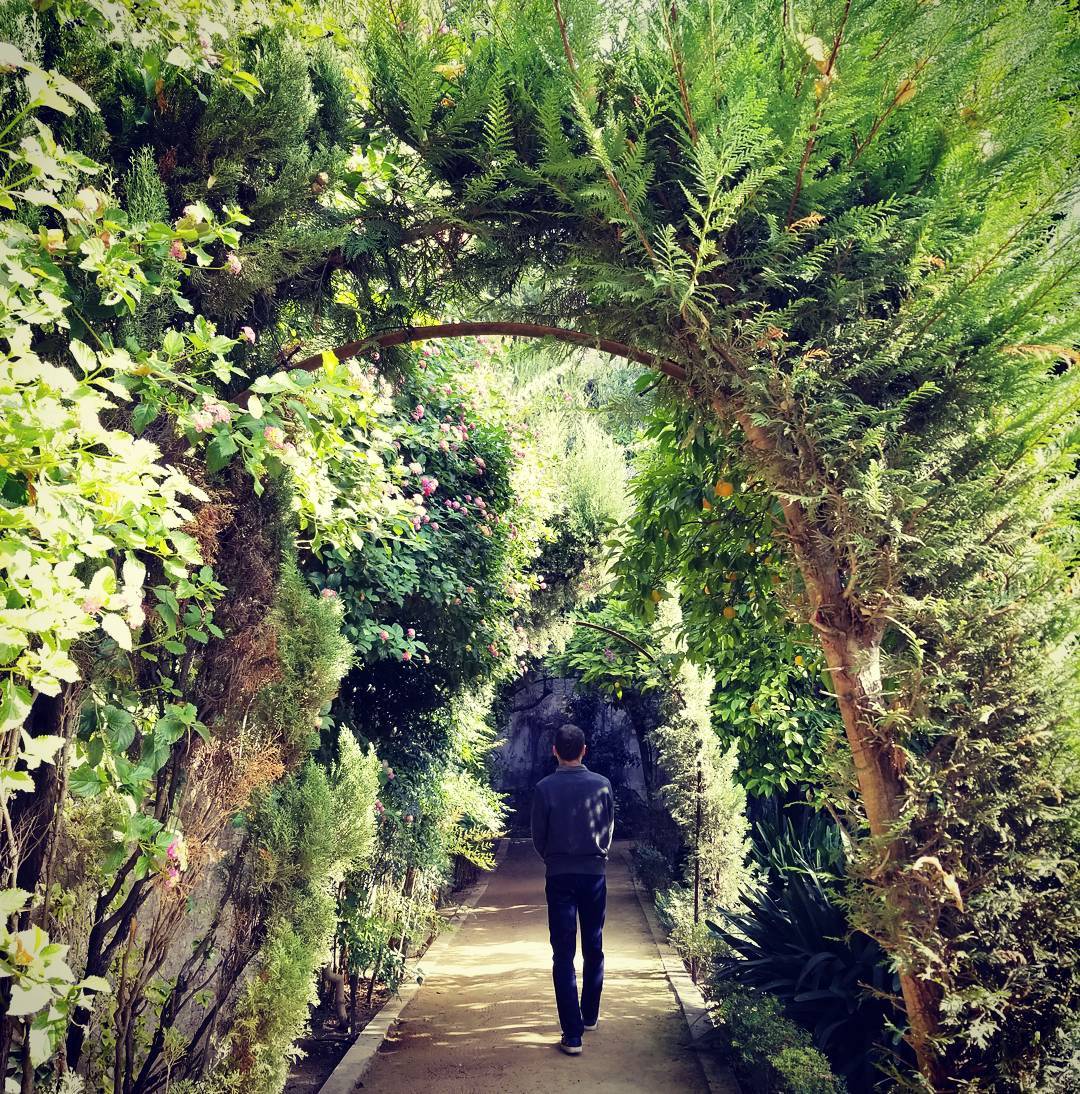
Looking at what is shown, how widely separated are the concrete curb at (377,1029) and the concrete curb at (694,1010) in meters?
1.86

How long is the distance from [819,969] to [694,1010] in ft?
4.92

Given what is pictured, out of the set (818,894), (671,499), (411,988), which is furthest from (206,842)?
(411,988)

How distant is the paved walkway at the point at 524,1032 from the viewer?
4.42m

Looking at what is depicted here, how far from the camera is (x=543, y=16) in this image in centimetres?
253

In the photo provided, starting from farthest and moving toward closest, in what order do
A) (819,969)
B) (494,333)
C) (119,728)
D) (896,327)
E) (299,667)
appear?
(819,969)
(299,667)
(494,333)
(896,327)
(119,728)

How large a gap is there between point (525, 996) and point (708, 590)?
3834 mm

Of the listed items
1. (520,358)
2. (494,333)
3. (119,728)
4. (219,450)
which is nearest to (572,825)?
(520,358)

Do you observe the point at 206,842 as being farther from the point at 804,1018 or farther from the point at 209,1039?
the point at 804,1018

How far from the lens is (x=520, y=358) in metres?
3.32

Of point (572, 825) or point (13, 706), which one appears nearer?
point (13, 706)

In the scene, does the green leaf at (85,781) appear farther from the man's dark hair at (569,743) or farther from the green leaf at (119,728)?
the man's dark hair at (569,743)

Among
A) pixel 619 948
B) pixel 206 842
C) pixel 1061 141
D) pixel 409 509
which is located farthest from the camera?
pixel 619 948

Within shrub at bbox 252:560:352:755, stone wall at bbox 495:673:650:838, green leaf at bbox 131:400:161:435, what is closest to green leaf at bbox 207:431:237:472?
green leaf at bbox 131:400:161:435

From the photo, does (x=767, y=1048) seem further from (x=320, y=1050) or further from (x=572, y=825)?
(x=320, y=1050)
